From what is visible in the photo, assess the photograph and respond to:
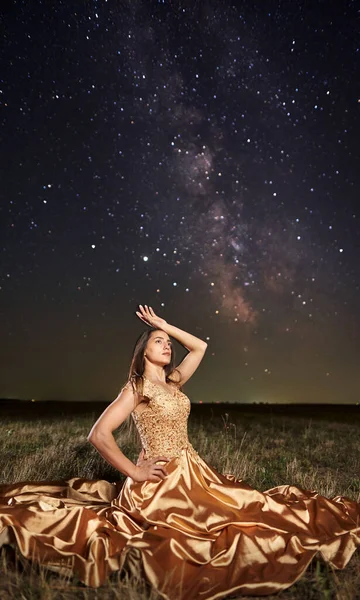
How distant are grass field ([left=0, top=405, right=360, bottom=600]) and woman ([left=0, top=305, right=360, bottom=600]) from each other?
15cm

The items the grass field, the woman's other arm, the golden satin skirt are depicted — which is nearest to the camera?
the grass field

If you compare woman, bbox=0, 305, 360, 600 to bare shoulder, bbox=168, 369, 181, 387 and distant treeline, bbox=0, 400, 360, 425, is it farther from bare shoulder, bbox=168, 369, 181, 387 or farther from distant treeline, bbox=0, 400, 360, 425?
distant treeline, bbox=0, 400, 360, 425

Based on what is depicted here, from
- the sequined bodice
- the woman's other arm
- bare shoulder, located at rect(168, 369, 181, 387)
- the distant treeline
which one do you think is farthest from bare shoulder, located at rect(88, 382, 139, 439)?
the distant treeline

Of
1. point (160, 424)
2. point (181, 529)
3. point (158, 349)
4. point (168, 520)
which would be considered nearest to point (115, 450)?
point (160, 424)

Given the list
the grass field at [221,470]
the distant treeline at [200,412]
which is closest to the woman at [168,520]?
the grass field at [221,470]

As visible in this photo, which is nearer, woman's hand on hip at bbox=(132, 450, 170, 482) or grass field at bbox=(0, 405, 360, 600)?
grass field at bbox=(0, 405, 360, 600)

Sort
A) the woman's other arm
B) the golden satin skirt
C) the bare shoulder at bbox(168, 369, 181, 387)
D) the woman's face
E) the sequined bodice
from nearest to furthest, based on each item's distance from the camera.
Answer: the golden satin skirt < the woman's other arm < the sequined bodice < the woman's face < the bare shoulder at bbox(168, 369, 181, 387)

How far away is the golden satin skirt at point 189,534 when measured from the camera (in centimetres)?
344

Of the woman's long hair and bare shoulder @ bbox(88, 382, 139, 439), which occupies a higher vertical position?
the woman's long hair

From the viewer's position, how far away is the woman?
11.4ft

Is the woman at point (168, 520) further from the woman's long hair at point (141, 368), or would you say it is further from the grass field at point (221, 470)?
the grass field at point (221, 470)

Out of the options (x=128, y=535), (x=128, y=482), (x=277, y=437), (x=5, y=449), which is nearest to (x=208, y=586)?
(x=128, y=535)

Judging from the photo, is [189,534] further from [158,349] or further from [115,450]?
[158,349]

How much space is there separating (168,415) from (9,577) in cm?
181
